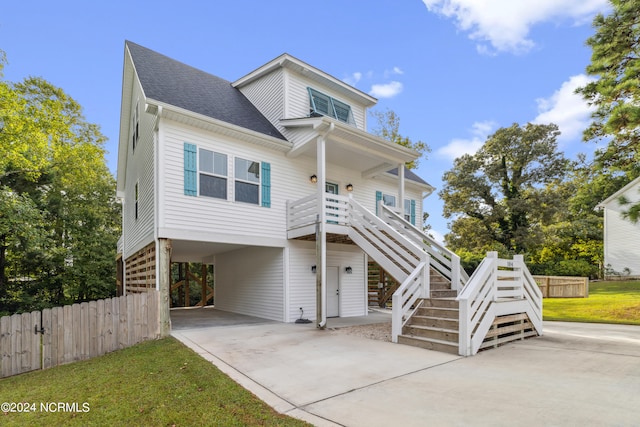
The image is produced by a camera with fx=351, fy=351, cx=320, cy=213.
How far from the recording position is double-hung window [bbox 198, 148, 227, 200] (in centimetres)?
934

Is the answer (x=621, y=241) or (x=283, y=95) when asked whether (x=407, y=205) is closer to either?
(x=283, y=95)

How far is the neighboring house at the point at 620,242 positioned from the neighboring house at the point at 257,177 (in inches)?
680

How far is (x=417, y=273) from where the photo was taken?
7656 mm

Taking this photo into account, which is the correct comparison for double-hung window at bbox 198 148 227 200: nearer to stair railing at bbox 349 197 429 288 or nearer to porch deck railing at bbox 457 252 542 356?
stair railing at bbox 349 197 429 288

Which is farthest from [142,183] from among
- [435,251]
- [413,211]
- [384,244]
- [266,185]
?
[413,211]

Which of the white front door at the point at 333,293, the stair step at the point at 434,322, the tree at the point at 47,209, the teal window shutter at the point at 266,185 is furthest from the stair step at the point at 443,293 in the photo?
the tree at the point at 47,209

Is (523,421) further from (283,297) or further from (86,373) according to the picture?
(283,297)

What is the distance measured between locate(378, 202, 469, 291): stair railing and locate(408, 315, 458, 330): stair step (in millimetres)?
1601

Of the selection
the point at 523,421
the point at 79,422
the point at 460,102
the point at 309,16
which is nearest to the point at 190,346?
the point at 79,422

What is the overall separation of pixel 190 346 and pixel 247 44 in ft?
41.0

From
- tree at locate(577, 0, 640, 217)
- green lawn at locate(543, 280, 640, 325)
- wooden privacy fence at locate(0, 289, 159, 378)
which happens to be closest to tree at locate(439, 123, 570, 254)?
green lawn at locate(543, 280, 640, 325)

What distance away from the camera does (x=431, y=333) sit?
→ 6.73 metres

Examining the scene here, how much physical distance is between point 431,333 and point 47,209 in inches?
754

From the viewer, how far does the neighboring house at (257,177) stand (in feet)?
29.5
